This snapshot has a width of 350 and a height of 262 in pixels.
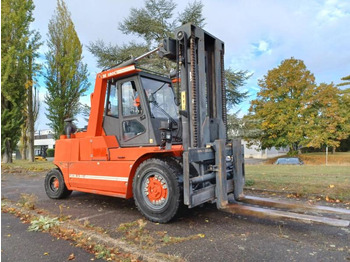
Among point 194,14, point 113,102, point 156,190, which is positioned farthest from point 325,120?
point 156,190

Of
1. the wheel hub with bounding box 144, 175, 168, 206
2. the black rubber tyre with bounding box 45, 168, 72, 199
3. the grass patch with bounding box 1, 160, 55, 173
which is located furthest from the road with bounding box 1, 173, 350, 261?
the grass patch with bounding box 1, 160, 55, 173

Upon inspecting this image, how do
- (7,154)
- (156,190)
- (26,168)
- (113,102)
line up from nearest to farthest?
(156,190)
(113,102)
(26,168)
(7,154)

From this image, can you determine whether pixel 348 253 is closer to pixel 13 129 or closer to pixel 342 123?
pixel 13 129

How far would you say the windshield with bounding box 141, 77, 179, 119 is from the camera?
17.8ft

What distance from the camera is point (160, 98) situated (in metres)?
5.67

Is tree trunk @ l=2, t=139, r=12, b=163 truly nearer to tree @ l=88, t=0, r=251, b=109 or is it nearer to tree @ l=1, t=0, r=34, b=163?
tree @ l=1, t=0, r=34, b=163

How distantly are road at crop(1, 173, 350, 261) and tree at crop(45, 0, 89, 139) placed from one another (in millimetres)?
16754

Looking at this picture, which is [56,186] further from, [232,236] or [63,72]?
[63,72]

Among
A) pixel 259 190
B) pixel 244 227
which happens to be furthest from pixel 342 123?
pixel 244 227

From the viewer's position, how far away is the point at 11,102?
19.8 m

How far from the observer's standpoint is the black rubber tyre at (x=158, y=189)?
431 centimetres

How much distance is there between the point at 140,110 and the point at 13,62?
16.8 m

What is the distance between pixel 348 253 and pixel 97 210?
4.41m

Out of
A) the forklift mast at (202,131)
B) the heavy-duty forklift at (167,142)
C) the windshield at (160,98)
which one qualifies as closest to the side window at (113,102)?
the heavy-duty forklift at (167,142)
